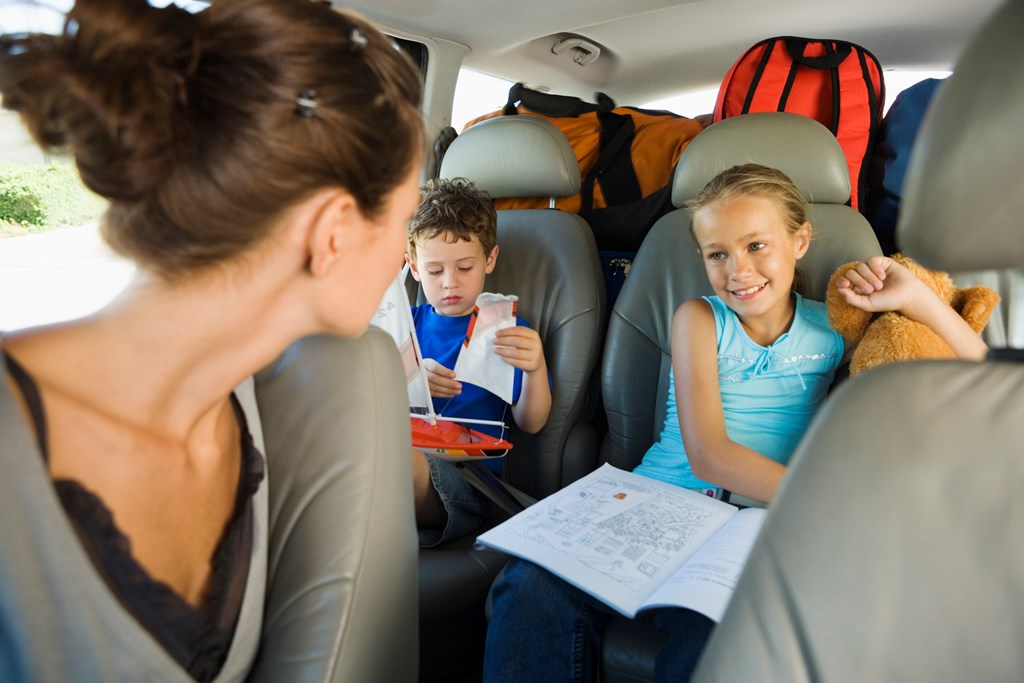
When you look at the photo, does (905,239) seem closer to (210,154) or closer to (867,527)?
(867,527)

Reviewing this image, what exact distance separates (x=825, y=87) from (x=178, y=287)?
2.35 m

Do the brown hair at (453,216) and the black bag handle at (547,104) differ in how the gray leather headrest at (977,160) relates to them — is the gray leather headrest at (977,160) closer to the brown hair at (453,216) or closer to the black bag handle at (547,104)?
the brown hair at (453,216)

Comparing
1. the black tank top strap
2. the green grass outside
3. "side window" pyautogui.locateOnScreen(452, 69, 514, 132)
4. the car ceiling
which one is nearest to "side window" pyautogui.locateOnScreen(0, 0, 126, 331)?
the green grass outside

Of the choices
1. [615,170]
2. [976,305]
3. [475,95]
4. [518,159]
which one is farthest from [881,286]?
[475,95]

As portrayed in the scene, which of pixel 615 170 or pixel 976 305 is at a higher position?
pixel 615 170

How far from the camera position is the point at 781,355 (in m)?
1.62

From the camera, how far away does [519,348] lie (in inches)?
72.7

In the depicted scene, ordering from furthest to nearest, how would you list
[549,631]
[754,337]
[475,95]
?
[475,95] → [754,337] → [549,631]

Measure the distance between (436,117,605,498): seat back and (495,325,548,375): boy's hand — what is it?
5.8 inches

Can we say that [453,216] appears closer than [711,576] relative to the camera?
No

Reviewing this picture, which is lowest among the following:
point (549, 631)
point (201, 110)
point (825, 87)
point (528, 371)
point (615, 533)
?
point (549, 631)

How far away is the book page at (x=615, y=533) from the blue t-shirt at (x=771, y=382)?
0.22m

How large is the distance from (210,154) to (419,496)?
3.22 feet

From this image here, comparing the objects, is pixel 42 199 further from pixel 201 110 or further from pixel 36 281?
pixel 201 110
